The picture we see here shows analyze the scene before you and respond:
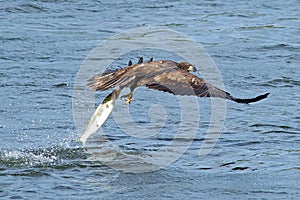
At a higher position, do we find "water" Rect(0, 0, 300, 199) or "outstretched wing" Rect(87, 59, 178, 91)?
"outstretched wing" Rect(87, 59, 178, 91)

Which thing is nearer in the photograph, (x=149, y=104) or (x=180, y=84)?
(x=180, y=84)

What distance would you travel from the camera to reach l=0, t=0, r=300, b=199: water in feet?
25.1

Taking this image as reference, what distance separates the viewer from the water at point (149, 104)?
25.1 feet

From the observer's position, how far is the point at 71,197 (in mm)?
7227

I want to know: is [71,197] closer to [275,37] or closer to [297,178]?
[297,178]

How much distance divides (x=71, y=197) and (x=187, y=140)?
6.98 ft

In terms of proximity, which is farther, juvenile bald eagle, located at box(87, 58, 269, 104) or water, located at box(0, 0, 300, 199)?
water, located at box(0, 0, 300, 199)

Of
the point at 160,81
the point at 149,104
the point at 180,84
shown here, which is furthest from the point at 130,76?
the point at 149,104

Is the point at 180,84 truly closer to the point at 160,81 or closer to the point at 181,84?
the point at 181,84

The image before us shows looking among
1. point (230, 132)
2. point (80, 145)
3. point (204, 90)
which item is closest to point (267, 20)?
point (230, 132)

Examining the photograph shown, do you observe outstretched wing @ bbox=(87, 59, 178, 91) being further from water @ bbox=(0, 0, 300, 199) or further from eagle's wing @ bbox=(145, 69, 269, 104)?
water @ bbox=(0, 0, 300, 199)

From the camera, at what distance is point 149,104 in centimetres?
1027

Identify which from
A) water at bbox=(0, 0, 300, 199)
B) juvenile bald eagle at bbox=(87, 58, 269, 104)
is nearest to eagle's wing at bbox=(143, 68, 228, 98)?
juvenile bald eagle at bbox=(87, 58, 269, 104)

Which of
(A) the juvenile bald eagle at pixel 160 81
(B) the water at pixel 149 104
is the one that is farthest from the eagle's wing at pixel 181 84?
(B) the water at pixel 149 104
